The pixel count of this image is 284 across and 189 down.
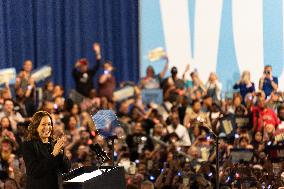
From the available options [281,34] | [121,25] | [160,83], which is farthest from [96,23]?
[281,34]

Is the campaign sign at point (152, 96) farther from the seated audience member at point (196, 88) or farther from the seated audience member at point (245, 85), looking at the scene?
the seated audience member at point (245, 85)

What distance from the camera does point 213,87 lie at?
575 inches

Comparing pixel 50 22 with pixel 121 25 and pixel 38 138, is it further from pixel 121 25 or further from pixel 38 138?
pixel 38 138

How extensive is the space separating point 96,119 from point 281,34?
30.0 ft

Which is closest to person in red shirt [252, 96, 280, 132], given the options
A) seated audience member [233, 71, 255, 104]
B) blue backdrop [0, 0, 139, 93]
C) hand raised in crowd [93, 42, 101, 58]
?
seated audience member [233, 71, 255, 104]

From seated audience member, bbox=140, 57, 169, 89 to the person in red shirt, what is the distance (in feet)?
6.83

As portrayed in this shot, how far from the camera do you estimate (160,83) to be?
14.7 meters

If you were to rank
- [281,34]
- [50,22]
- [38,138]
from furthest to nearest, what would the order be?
[50,22] → [281,34] → [38,138]

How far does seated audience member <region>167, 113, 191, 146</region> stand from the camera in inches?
480

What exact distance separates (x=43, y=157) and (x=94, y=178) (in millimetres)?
368

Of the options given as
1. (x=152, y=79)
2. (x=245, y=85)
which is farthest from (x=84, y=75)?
(x=245, y=85)

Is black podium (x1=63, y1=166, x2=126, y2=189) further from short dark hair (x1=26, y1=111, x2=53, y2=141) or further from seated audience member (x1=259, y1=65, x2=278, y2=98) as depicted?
seated audience member (x1=259, y1=65, x2=278, y2=98)

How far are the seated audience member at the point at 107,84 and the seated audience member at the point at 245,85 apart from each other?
6.68 ft

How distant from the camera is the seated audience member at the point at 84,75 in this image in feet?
46.8
